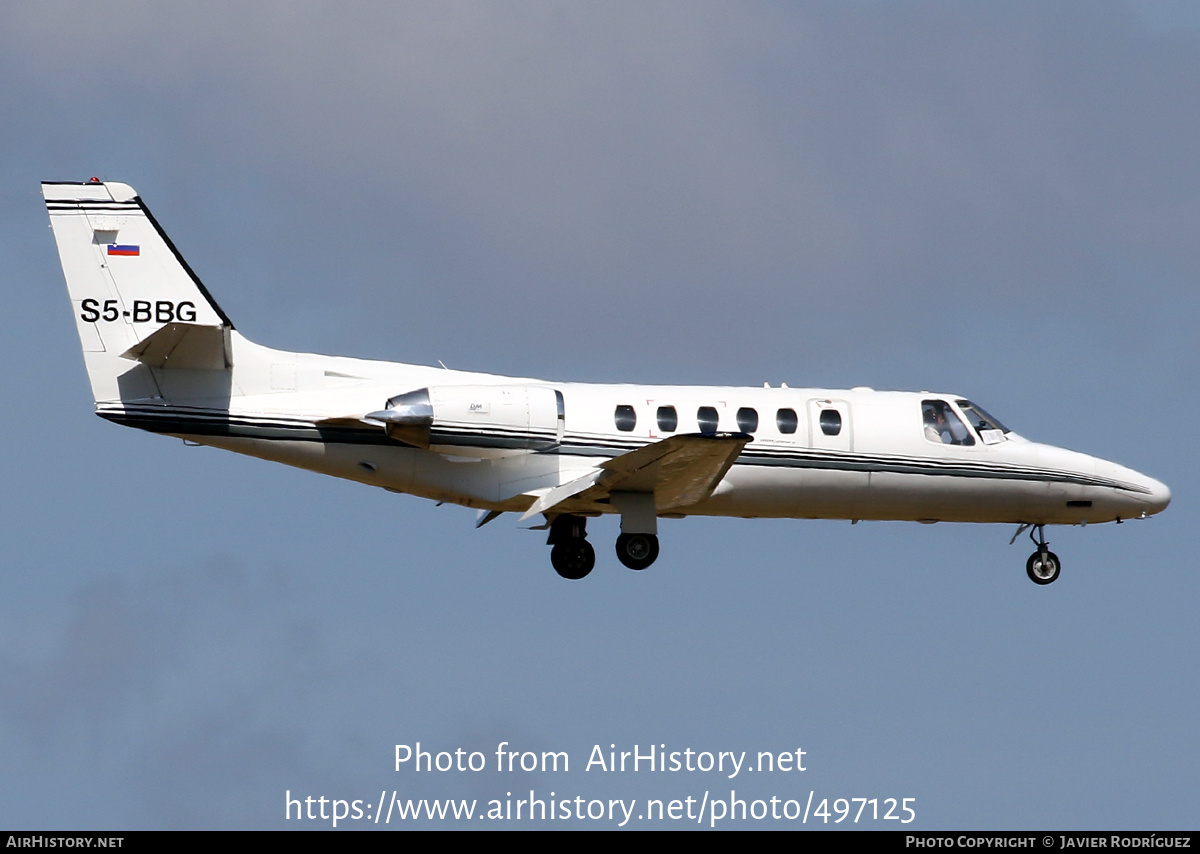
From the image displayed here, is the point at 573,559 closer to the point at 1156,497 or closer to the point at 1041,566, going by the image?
the point at 1041,566

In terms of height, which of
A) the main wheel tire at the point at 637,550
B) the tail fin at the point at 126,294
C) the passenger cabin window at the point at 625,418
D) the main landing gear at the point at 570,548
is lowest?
the main wheel tire at the point at 637,550

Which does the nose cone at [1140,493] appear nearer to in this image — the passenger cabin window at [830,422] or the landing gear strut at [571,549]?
the passenger cabin window at [830,422]

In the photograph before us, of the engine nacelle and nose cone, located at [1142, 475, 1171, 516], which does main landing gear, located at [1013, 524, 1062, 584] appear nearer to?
nose cone, located at [1142, 475, 1171, 516]

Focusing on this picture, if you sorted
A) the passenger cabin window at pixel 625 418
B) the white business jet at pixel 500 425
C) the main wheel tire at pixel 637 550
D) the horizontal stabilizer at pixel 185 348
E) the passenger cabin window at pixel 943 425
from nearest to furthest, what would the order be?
the horizontal stabilizer at pixel 185 348
the white business jet at pixel 500 425
the passenger cabin window at pixel 625 418
the main wheel tire at pixel 637 550
the passenger cabin window at pixel 943 425

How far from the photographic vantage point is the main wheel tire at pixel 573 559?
28.4m

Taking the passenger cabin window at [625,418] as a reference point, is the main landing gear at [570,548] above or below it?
below

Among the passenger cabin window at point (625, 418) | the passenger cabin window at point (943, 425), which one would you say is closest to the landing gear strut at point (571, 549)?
the passenger cabin window at point (625, 418)

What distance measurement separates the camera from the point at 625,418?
27.4 meters

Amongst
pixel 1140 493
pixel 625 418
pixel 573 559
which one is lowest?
pixel 1140 493

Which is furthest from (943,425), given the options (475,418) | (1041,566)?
(475,418)

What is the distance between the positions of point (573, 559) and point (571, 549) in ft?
0.55

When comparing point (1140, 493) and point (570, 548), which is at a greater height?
point (570, 548)

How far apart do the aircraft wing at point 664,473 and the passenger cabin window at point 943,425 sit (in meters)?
4.24

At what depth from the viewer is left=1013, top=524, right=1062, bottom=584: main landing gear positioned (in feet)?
99.1
